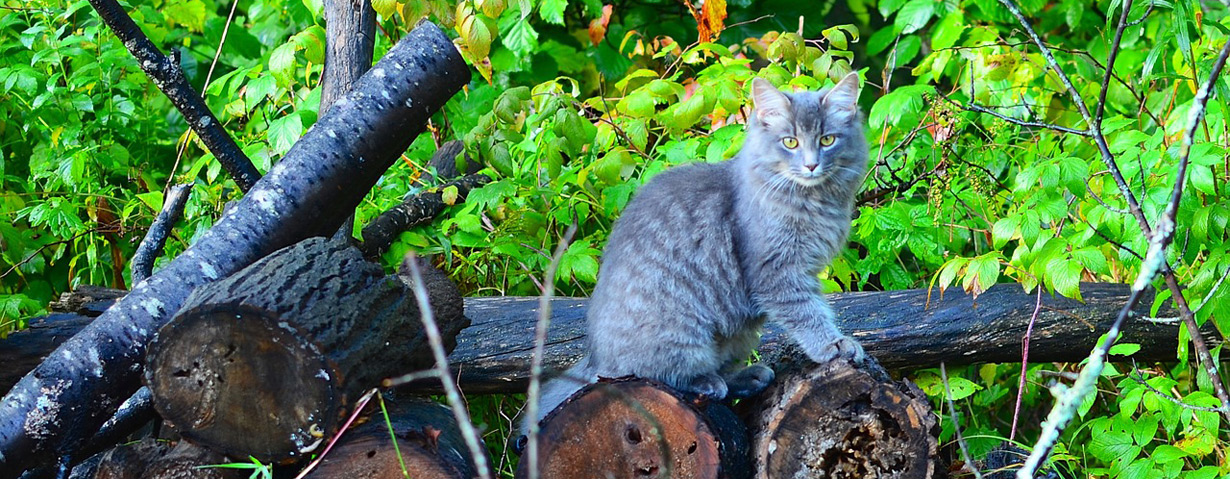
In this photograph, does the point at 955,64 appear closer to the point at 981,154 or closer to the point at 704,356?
the point at 981,154

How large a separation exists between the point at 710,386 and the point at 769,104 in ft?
2.66

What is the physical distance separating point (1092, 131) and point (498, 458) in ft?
6.97

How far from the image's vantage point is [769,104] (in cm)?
290

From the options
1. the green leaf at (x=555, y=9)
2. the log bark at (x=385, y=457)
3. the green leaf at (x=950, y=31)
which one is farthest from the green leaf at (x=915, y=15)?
the log bark at (x=385, y=457)

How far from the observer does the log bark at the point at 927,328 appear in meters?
3.25

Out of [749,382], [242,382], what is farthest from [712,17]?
[242,382]

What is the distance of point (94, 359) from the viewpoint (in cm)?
238

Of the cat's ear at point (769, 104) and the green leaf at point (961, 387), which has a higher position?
the cat's ear at point (769, 104)

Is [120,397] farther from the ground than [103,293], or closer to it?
closer to it

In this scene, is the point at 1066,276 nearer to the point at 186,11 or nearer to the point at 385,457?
the point at 385,457

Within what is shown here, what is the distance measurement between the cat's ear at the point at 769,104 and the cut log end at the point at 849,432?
2.52 feet

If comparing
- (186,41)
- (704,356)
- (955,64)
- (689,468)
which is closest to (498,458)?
(704,356)

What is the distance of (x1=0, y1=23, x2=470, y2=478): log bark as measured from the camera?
237 centimetres

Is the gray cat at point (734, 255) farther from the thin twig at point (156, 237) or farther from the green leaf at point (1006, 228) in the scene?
the thin twig at point (156, 237)
